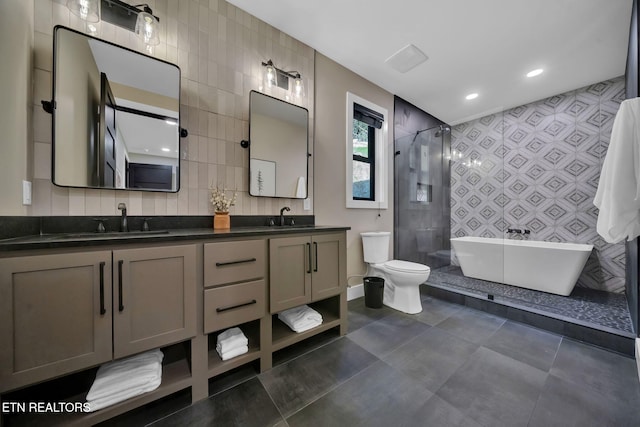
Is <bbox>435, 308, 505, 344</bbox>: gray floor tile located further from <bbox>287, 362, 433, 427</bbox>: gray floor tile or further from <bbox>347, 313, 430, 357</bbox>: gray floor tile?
<bbox>287, 362, 433, 427</bbox>: gray floor tile

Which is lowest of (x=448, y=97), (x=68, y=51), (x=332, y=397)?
(x=332, y=397)

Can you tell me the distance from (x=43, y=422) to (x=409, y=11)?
3.26 m

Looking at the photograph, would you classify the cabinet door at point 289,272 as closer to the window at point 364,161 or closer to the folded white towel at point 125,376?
the folded white towel at point 125,376

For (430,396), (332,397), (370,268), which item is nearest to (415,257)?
(370,268)

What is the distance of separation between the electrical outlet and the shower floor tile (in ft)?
11.2

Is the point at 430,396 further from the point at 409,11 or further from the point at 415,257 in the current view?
the point at 409,11

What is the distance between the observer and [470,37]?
2.12 metres

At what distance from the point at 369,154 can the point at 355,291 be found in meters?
1.75

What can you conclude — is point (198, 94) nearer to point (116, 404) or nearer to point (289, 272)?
point (289, 272)

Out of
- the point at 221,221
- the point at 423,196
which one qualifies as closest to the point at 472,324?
the point at 423,196

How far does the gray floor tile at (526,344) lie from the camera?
5.23ft

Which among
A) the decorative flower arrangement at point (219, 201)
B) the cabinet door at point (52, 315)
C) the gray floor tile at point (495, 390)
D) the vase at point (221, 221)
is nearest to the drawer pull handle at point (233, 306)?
Result: the cabinet door at point (52, 315)

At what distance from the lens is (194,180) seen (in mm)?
1685

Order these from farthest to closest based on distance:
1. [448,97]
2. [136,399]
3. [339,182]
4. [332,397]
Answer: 1. [448,97]
2. [339,182]
3. [332,397]
4. [136,399]
